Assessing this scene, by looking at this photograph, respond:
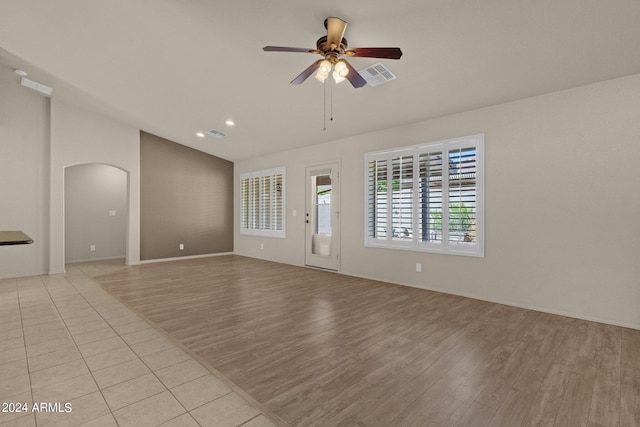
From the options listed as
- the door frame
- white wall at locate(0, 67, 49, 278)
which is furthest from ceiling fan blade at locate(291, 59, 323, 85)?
white wall at locate(0, 67, 49, 278)

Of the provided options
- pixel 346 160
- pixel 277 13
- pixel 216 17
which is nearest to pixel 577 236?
pixel 346 160

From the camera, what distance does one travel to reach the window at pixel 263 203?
24.5 ft

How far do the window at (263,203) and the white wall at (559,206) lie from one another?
377 centimetres

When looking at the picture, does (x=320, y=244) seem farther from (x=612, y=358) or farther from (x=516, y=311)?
(x=612, y=358)

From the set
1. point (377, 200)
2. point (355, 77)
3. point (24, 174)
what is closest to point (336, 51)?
point (355, 77)

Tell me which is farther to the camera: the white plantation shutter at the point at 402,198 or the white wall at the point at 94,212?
the white wall at the point at 94,212

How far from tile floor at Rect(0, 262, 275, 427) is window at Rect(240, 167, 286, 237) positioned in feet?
13.8

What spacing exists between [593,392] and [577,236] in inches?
83.6

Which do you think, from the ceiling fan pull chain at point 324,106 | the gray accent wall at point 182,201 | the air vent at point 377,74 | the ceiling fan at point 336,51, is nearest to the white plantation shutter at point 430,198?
the air vent at point 377,74

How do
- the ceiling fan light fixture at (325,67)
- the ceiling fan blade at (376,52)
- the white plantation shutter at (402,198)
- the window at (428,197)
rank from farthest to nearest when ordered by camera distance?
the white plantation shutter at (402,198) → the window at (428,197) → the ceiling fan light fixture at (325,67) → the ceiling fan blade at (376,52)

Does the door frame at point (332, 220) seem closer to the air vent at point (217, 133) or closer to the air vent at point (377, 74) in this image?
the air vent at point (217, 133)

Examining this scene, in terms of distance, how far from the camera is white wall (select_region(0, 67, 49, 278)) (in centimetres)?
557

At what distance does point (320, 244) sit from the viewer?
649 cm

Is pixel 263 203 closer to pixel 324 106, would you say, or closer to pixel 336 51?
pixel 324 106
